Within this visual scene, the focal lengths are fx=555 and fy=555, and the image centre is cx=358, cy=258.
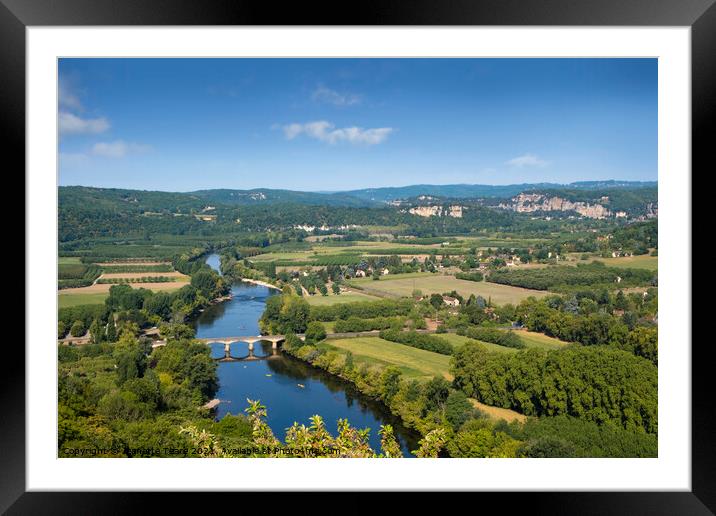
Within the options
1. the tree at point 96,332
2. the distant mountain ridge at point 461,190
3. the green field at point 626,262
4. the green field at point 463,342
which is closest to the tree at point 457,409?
the green field at point 463,342

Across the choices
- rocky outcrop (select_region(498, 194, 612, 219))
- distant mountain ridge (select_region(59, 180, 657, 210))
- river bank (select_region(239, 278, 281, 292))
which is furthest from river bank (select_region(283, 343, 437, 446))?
rocky outcrop (select_region(498, 194, 612, 219))

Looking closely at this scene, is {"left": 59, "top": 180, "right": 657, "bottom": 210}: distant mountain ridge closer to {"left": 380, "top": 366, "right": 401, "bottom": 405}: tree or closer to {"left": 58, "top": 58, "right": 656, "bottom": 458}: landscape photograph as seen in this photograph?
{"left": 58, "top": 58, "right": 656, "bottom": 458}: landscape photograph

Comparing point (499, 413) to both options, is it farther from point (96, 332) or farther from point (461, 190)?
point (96, 332)

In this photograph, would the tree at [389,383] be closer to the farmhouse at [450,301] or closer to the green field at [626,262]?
the farmhouse at [450,301]

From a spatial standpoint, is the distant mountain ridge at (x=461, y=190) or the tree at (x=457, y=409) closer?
the tree at (x=457, y=409)
